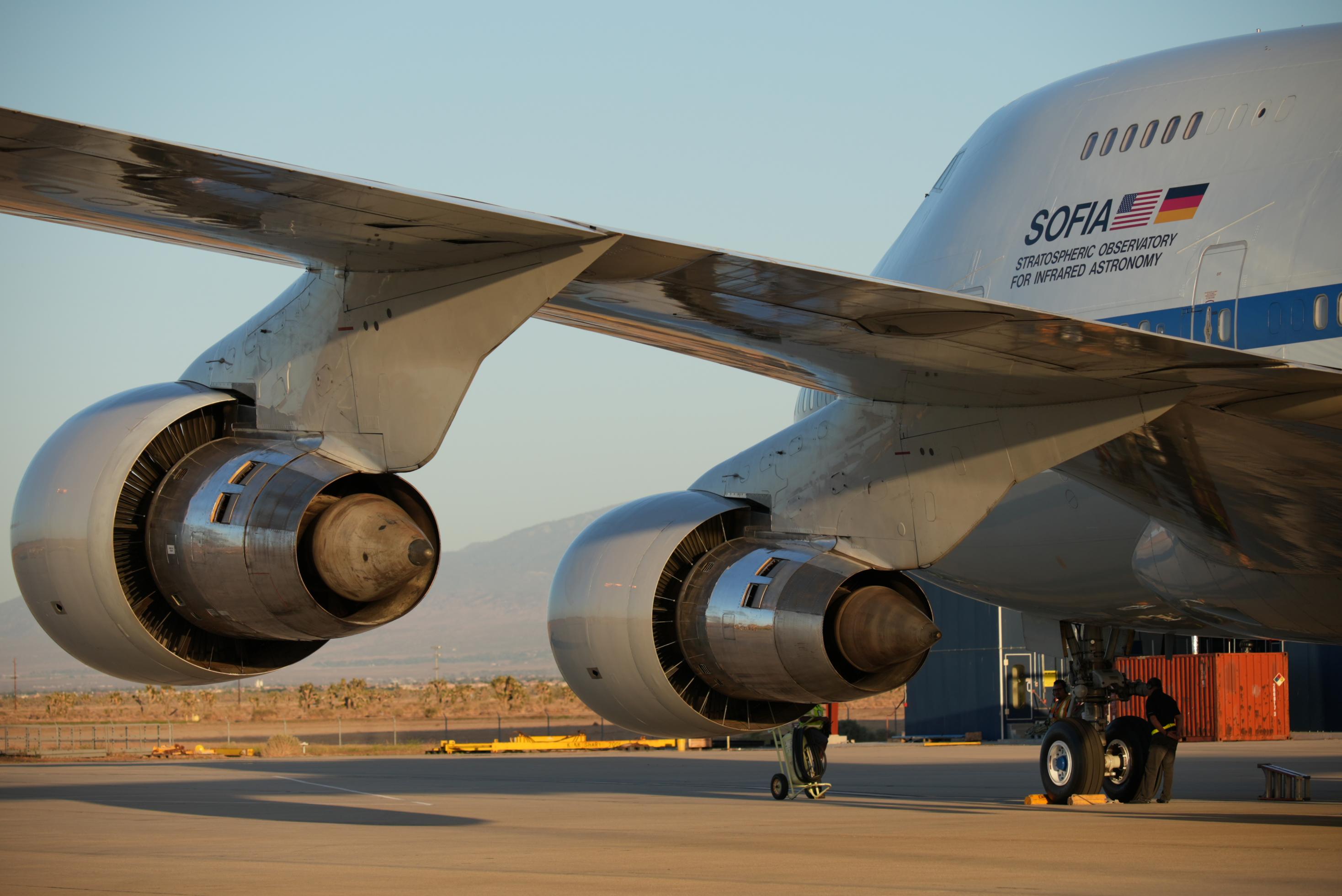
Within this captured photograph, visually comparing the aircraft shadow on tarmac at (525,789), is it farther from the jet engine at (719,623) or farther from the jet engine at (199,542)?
the jet engine at (199,542)

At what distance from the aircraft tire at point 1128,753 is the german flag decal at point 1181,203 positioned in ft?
24.1

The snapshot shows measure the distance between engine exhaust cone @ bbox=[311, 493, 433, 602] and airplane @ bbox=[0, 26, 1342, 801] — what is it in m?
0.02

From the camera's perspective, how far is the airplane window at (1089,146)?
12.7m

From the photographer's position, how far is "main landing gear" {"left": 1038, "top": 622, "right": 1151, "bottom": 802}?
1698cm

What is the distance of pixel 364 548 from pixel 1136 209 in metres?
7.31

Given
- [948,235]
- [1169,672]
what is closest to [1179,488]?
[948,235]

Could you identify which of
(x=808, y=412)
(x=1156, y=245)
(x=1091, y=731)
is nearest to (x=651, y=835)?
(x=808, y=412)

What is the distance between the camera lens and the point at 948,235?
14461 mm

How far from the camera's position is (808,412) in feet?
52.3

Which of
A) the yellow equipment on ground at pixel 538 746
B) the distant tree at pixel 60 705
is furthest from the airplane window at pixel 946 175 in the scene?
the distant tree at pixel 60 705

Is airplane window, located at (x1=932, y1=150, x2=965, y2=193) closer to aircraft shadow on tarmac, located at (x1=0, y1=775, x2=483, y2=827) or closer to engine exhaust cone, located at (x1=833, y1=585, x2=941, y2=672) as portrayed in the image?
engine exhaust cone, located at (x1=833, y1=585, x2=941, y2=672)

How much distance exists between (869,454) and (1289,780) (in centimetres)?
1054

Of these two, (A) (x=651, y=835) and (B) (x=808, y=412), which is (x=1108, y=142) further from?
(A) (x=651, y=835)

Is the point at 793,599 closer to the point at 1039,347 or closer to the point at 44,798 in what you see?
the point at 1039,347
